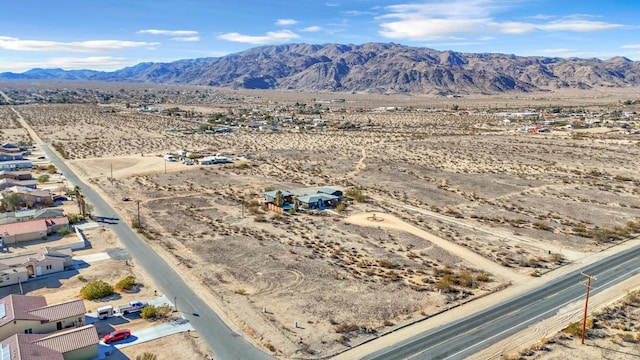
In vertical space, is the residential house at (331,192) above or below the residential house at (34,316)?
above

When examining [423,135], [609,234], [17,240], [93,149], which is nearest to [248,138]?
[93,149]

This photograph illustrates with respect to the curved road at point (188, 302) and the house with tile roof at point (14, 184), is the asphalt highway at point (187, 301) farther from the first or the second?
the house with tile roof at point (14, 184)

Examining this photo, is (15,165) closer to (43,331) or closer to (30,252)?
(30,252)

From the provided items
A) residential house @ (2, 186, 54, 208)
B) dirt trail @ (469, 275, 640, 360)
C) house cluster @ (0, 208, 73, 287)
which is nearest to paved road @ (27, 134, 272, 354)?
house cluster @ (0, 208, 73, 287)

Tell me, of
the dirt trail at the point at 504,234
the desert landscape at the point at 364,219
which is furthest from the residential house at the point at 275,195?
the dirt trail at the point at 504,234

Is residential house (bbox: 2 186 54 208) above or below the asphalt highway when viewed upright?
above

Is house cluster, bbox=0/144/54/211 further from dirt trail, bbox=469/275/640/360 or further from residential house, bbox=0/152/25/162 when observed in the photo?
dirt trail, bbox=469/275/640/360

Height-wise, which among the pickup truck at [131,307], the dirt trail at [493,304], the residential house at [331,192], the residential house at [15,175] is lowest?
the dirt trail at [493,304]
